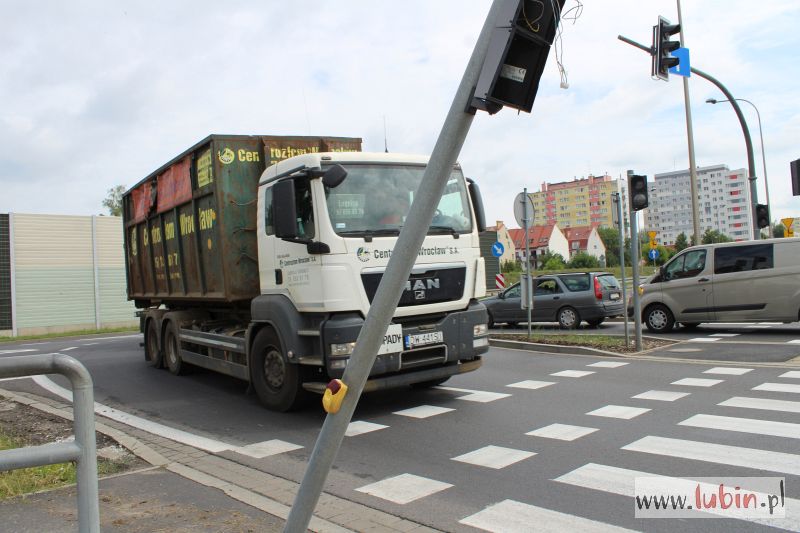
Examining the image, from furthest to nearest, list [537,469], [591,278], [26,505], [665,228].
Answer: [665,228]
[591,278]
[537,469]
[26,505]

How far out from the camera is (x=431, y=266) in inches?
295

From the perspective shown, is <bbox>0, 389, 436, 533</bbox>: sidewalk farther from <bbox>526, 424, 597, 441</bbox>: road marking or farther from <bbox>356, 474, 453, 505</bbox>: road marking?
<bbox>526, 424, 597, 441</bbox>: road marking

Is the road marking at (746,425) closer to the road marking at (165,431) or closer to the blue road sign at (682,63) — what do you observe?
the road marking at (165,431)

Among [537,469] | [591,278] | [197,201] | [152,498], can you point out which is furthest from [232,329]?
[591,278]

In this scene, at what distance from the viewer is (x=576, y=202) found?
157m

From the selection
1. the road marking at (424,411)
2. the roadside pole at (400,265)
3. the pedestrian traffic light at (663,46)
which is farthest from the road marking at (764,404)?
the pedestrian traffic light at (663,46)

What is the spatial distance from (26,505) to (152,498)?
804 millimetres

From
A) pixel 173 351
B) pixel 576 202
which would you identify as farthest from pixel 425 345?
pixel 576 202

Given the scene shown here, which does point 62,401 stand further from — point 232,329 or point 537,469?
point 537,469

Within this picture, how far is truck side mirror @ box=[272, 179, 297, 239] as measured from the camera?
6914 mm

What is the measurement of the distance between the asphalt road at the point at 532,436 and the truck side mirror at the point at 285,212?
84.8 inches

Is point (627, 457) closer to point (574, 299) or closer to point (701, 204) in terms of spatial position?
point (574, 299)

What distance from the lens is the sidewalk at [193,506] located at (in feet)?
13.4

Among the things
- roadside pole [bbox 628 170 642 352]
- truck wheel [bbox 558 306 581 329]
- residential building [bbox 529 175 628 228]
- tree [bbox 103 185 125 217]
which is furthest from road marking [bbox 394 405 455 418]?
residential building [bbox 529 175 628 228]
